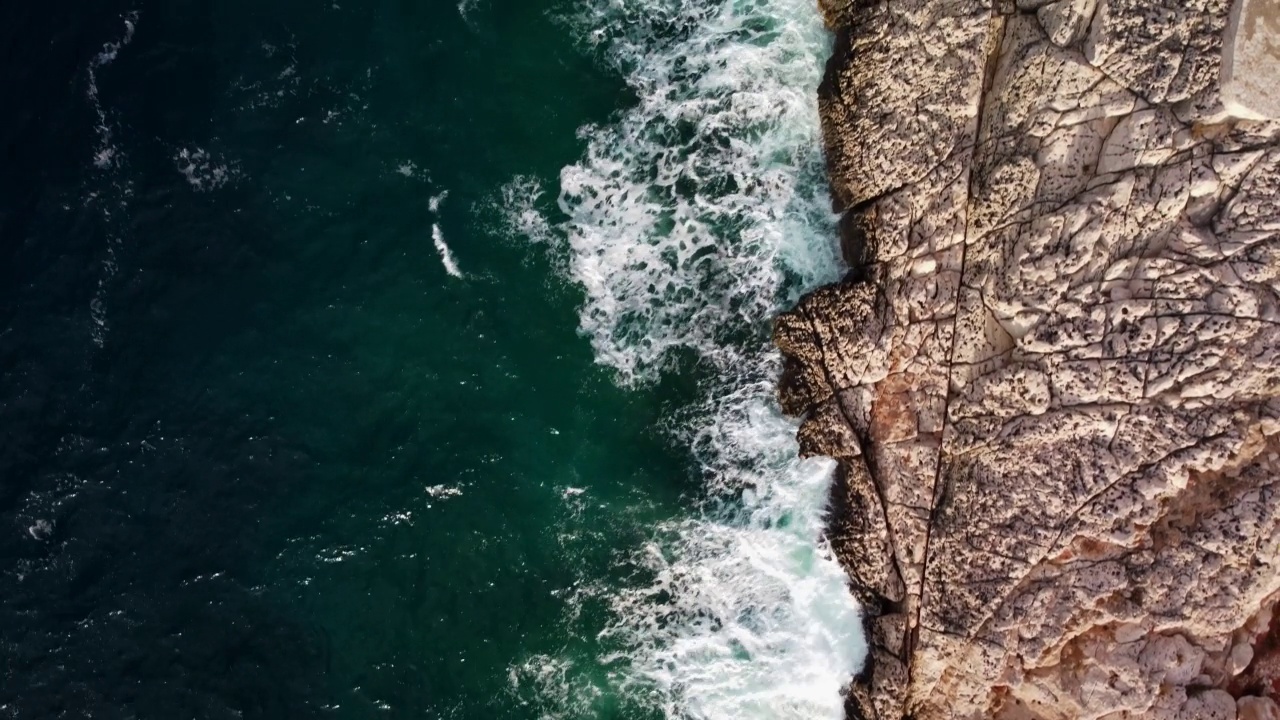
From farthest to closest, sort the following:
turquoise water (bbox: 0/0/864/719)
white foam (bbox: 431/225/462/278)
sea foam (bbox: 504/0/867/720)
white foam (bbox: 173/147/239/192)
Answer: white foam (bbox: 173/147/239/192) < white foam (bbox: 431/225/462/278) < turquoise water (bbox: 0/0/864/719) < sea foam (bbox: 504/0/867/720)

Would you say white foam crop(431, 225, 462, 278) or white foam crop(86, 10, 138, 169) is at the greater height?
white foam crop(86, 10, 138, 169)

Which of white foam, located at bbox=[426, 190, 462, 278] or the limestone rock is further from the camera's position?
white foam, located at bbox=[426, 190, 462, 278]

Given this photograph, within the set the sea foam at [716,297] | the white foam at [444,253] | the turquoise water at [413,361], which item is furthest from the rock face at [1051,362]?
the white foam at [444,253]

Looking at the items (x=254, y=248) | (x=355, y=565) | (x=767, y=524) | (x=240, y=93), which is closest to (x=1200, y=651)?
(x=767, y=524)

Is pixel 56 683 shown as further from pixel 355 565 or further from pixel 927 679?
pixel 927 679

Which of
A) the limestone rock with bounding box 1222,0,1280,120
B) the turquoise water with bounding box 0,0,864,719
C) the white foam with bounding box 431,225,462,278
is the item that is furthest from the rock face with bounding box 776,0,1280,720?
the white foam with bounding box 431,225,462,278

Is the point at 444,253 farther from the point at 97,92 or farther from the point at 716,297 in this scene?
the point at 97,92

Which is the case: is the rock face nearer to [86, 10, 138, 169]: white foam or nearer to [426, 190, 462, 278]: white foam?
[426, 190, 462, 278]: white foam

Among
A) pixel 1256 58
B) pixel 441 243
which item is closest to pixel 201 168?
pixel 441 243

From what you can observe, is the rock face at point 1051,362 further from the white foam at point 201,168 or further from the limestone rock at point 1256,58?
the white foam at point 201,168
